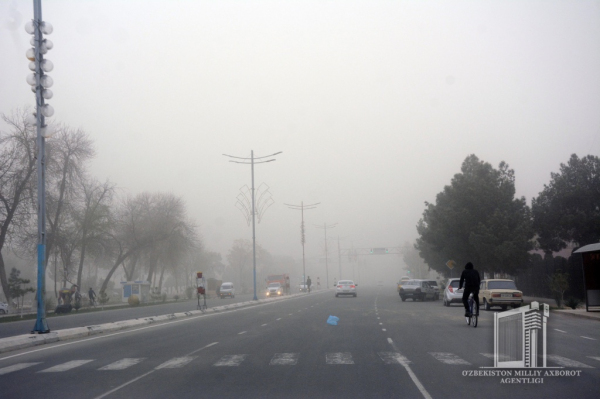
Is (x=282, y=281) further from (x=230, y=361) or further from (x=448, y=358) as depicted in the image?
(x=448, y=358)

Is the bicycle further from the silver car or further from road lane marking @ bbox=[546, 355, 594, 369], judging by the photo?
the silver car

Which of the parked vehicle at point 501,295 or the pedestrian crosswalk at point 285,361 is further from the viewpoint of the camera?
the parked vehicle at point 501,295

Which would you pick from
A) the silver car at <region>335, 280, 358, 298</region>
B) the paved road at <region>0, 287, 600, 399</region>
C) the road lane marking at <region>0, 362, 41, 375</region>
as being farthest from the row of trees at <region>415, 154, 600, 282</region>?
the road lane marking at <region>0, 362, 41, 375</region>

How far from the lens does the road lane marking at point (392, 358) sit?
1287 centimetres

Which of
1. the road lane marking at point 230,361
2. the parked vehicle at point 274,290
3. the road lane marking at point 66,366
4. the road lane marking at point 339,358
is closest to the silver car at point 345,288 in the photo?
the parked vehicle at point 274,290

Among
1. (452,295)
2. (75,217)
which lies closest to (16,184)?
(75,217)

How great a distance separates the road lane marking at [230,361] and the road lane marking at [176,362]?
746 mm

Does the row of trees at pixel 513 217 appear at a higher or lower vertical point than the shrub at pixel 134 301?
higher

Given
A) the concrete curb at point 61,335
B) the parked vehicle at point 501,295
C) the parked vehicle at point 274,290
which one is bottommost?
the parked vehicle at point 274,290

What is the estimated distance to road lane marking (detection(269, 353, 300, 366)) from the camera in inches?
509

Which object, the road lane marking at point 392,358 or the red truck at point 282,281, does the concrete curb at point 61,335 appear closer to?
the road lane marking at point 392,358

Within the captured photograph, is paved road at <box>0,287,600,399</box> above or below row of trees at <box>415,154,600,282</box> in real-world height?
below

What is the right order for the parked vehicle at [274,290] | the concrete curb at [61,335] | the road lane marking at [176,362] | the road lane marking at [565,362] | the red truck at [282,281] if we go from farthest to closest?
the red truck at [282,281] → the parked vehicle at [274,290] → the concrete curb at [61,335] → the road lane marking at [176,362] → the road lane marking at [565,362]

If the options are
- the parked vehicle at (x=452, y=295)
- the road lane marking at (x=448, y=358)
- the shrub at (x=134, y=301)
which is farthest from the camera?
the shrub at (x=134, y=301)
